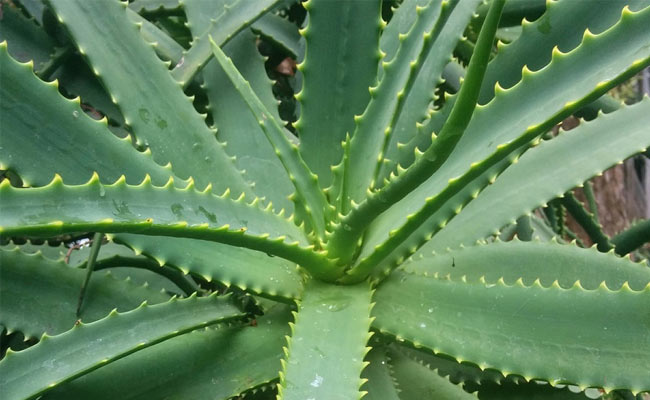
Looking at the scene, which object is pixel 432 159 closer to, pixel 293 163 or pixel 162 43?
pixel 293 163

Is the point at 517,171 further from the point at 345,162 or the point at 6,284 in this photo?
the point at 6,284

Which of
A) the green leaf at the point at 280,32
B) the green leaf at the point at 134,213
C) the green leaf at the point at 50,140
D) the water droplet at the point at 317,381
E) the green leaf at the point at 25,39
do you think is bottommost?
the water droplet at the point at 317,381

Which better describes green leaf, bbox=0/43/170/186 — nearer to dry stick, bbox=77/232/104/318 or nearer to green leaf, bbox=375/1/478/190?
dry stick, bbox=77/232/104/318

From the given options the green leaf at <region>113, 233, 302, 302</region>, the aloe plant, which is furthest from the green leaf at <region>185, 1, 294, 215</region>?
the green leaf at <region>113, 233, 302, 302</region>

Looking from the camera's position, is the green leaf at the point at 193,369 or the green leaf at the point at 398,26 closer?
the green leaf at the point at 193,369

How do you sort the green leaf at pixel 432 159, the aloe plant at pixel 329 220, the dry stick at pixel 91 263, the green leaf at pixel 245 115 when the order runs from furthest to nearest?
the green leaf at pixel 245 115
the dry stick at pixel 91 263
the aloe plant at pixel 329 220
the green leaf at pixel 432 159

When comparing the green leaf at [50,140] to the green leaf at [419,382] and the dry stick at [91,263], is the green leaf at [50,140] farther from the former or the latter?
the green leaf at [419,382]

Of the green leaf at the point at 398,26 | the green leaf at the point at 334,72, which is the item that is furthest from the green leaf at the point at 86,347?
the green leaf at the point at 398,26
